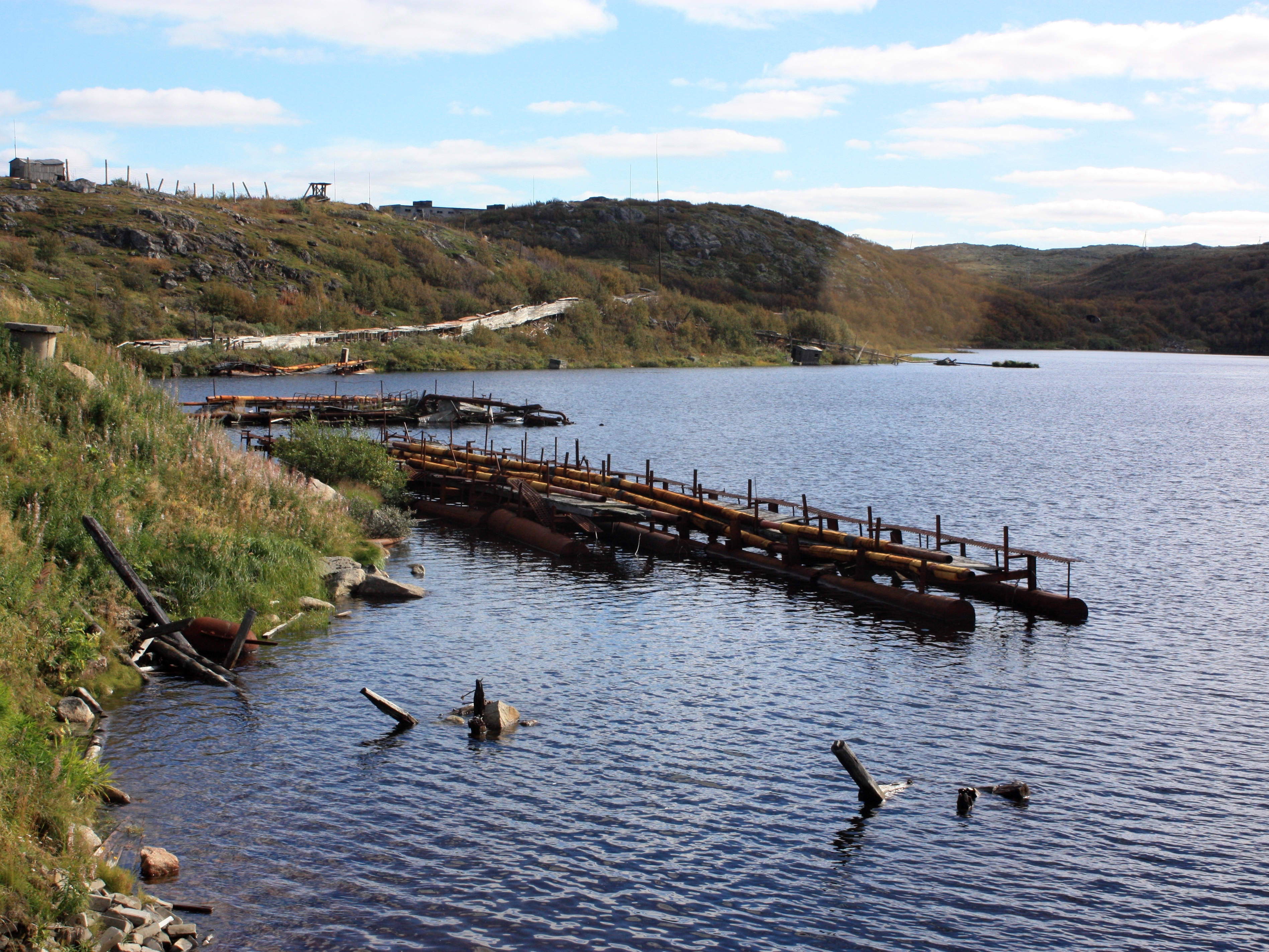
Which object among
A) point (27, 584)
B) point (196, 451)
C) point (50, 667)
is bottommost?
point (50, 667)

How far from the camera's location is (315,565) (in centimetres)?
2712

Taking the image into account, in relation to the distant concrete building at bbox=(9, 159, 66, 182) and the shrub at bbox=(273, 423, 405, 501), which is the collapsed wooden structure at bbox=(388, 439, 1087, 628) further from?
the distant concrete building at bbox=(9, 159, 66, 182)

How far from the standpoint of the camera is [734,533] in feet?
119

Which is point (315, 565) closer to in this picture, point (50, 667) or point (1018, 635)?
point (50, 667)

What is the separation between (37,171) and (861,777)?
155 metres

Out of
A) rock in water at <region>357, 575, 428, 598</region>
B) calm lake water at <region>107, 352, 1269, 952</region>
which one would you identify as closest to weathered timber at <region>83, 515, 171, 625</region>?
calm lake water at <region>107, 352, 1269, 952</region>

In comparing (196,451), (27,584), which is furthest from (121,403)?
(27,584)

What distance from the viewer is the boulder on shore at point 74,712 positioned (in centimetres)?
1702

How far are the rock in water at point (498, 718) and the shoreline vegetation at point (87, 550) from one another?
6439 mm

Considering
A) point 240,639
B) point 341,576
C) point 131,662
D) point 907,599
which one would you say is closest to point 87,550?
point 131,662

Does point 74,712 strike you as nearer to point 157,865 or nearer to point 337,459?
point 157,865

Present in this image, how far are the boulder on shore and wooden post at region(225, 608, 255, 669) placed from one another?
3404 millimetres

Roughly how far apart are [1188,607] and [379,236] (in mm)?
141330

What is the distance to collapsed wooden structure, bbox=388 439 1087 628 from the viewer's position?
2977 centimetres
